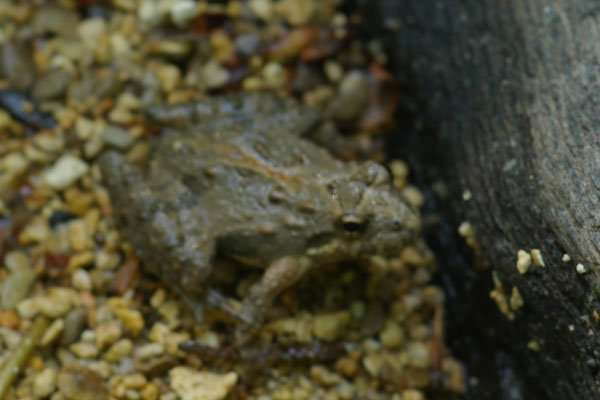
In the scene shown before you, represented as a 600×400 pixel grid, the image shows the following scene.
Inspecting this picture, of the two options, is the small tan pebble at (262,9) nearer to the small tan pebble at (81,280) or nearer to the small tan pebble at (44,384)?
the small tan pebble at (81,280)

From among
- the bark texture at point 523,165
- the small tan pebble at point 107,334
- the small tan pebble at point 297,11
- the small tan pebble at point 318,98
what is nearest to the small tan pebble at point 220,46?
the small tan pebble at point 297,11

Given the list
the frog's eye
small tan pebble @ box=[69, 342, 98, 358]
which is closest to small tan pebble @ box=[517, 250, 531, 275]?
the frog's eye

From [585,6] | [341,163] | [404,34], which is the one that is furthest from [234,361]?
[585,6]

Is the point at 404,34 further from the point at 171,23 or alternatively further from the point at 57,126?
the point at 57,126

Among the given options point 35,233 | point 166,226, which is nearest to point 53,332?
point 35,233

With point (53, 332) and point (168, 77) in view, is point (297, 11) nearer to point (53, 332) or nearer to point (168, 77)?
point (168, 77)
